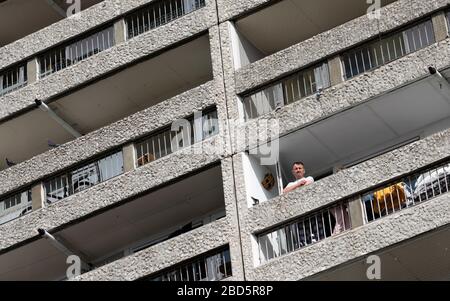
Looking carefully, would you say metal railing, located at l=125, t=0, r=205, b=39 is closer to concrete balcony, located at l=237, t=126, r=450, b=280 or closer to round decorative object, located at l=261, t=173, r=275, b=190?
round decorative object, located at l=261, t=173, r=275, b=190

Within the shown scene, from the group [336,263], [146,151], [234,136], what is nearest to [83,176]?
[146,151]

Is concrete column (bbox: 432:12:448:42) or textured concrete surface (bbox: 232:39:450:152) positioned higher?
concrete column (bbox: 432:12:448:42)

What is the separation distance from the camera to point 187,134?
35062 millimetres

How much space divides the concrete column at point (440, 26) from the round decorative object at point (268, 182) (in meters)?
4.25

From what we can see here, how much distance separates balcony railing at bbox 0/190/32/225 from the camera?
3722cm

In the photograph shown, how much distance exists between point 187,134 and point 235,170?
1.77m

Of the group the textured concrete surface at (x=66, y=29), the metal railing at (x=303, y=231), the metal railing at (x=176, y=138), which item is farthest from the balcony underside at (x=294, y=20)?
the metal railing at (x=303, y=231)

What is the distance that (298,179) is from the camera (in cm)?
3331

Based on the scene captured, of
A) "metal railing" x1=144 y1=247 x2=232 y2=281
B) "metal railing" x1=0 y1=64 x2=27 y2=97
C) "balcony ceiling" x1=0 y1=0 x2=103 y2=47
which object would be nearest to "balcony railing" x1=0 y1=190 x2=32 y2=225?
"metal railing" x1=0 y1=64 x2=27 y2=97

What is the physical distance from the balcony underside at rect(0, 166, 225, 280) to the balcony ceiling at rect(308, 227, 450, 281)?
4325 mm

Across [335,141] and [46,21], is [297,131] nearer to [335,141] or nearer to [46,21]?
[335,141]

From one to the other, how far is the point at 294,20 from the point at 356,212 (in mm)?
5775

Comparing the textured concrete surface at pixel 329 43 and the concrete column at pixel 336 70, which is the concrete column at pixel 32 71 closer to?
the textured concrete surface at pixel 329 43

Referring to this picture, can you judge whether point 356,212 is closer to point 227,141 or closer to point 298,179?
point 298,179
